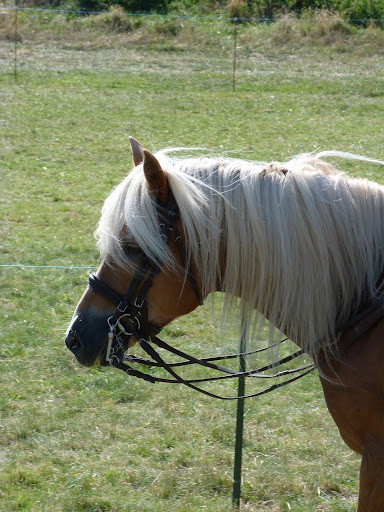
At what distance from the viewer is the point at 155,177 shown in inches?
104

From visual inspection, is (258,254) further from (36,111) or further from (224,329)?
(36,111)

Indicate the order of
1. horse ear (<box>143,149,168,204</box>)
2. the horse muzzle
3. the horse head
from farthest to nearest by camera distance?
1. the horse muzzle
2. the horse head
3. horse ear (<box>143,149,168,204</box>)

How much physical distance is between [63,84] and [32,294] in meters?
10.2

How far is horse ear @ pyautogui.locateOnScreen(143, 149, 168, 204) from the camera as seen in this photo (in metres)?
2.59

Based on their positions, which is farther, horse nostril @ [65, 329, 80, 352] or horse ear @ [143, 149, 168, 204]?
horse nostril @ [65, 329, 80, 352]

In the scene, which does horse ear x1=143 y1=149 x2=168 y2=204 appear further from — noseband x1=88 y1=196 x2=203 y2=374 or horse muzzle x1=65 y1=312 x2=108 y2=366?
horse muzzle x1=65 y1=312 x2=108 y2=366

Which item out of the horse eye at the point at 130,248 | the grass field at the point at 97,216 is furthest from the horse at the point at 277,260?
the grass field at the point at 97,216

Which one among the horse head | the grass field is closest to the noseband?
the horse head

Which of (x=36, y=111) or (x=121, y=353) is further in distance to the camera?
(x=36, y=111)

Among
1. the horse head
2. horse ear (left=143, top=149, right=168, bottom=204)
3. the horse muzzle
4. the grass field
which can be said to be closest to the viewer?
horse ear (left=143, top=149, right=168, bottom=204)

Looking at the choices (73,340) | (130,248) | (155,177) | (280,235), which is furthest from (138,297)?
(280,235)

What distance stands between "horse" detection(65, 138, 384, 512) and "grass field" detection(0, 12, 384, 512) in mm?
1120

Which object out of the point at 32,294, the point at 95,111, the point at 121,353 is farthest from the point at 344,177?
the point at 95,111

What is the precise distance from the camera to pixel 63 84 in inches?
619
